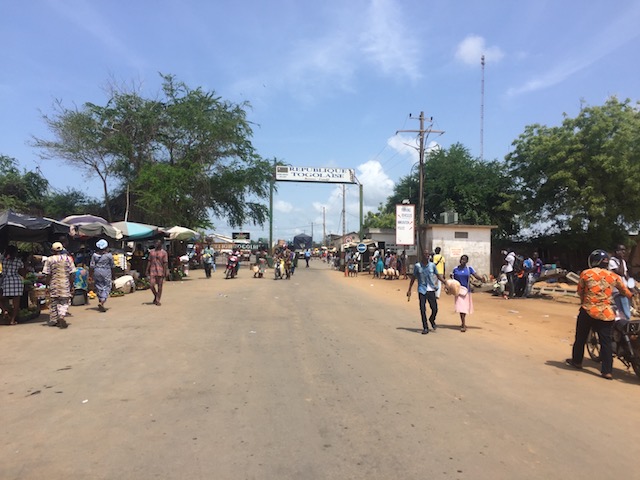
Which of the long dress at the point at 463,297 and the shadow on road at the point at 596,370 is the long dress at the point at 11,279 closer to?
the long dress at the point at 463,297

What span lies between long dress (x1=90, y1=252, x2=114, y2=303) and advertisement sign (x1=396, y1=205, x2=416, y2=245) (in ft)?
68.5

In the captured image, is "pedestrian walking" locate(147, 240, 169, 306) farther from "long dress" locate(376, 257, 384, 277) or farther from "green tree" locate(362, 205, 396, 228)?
"green tree" locate(362, 205, 396, 228)

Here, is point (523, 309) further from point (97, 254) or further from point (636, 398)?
point (97, 254)

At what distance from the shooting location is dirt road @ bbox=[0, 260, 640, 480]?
157 inches

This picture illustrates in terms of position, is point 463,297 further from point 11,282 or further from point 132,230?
point 132,230

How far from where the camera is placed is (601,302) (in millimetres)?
6914

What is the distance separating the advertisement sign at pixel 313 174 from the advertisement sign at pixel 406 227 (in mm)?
11823

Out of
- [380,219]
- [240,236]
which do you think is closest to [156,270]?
[240,236]

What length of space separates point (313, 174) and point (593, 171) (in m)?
22.1

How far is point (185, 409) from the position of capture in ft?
17.1

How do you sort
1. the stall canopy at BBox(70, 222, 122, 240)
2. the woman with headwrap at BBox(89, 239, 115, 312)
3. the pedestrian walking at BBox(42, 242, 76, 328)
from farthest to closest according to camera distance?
the stall canopy at BBox(70, 222, 122, 240)
the woman with headwrap at BBox(89, 239, 115, 312)
the pedestrian walking at BBox(42, 242, 76, 328)

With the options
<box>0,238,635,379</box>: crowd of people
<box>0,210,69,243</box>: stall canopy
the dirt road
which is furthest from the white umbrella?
the dirt road

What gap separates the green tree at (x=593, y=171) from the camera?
80.6ft

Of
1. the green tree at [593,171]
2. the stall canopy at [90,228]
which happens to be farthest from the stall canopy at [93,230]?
the green tree at [593,171]
